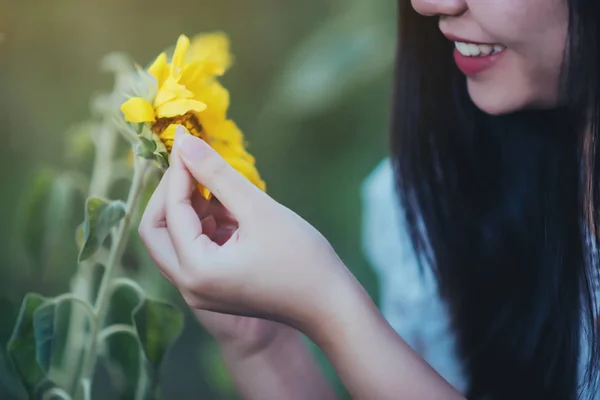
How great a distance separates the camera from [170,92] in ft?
1.71

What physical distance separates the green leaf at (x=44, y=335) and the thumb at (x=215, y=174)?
17cm

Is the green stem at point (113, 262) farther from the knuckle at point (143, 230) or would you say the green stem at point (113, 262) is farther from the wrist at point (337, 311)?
the wrist at point (337, 311)

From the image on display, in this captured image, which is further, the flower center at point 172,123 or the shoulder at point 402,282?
the shoulder at point 402,282

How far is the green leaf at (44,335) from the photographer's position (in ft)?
1.87

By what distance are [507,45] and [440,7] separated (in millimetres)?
59

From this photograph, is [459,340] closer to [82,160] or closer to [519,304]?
[519,304]

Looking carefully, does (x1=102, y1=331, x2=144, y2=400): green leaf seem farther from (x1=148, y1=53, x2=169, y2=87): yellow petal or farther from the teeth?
the teeth

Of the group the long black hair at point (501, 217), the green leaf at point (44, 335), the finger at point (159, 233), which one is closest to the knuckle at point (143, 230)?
the finger at point (159, 233)

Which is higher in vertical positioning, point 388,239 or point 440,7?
point 440,7

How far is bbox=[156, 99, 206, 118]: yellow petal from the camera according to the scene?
1.70 feet

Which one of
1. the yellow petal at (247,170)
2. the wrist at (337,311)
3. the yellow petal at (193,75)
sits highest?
the yellow petal at (193,75)

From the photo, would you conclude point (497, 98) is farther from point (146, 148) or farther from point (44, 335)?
point (44, 335)

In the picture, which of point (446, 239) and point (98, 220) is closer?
point (98, 220)

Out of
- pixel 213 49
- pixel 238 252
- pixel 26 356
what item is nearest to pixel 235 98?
pixel 213 49
